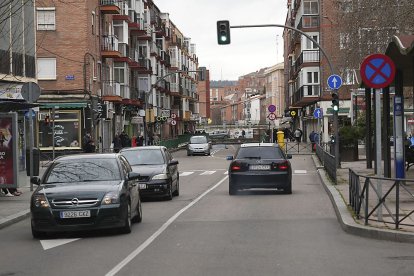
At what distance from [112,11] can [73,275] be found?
153 ft

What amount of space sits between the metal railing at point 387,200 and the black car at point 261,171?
27.1 feet

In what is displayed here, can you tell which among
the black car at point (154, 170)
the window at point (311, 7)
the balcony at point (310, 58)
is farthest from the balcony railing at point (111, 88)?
the black car at point (154, 170)

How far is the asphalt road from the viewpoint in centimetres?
949

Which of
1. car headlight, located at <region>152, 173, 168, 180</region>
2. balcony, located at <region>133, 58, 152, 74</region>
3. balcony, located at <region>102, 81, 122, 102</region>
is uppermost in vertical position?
balcony, located at <region>133, 58, 152, 74</region>

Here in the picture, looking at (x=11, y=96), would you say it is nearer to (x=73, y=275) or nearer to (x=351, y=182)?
(x=351, y=182)

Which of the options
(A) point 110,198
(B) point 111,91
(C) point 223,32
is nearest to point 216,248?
(A) point 110,198

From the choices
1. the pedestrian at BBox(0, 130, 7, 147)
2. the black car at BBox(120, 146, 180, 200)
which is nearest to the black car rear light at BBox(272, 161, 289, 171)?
the black car at BBox(120, 146, 180, 200)

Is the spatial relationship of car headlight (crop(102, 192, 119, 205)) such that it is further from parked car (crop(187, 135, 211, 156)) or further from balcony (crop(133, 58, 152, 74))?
balcony (crop(133, 58, 152, 74))

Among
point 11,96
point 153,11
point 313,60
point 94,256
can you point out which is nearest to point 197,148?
point 313,60

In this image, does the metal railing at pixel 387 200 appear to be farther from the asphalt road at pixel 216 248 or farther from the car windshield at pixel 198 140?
the car windshield at pixel 198 140

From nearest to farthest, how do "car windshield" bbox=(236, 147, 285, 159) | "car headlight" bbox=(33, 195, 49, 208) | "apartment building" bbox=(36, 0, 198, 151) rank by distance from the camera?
1. "car headlight" bbox=(33, 195, 49, 208)
2. "car windshield" bbox=(236, 147, 285, 159)
3. "apartment building" bbox=(36, 0, 198, 151)

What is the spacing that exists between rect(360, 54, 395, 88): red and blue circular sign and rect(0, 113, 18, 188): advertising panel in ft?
37.5

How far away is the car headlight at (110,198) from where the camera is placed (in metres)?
12.8

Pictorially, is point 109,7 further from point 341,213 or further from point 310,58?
point 341,213
